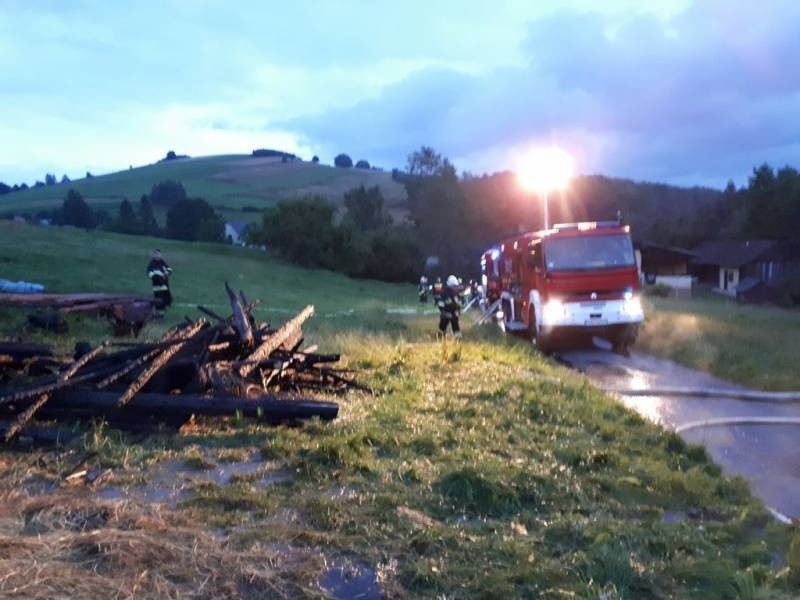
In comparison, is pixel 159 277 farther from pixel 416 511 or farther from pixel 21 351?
pixel 416 511

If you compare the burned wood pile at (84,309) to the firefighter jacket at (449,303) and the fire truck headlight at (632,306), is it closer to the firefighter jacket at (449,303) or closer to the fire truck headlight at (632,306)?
the firefighter jacket at (449,303)

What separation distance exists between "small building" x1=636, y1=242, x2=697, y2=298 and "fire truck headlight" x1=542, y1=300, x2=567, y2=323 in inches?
1432

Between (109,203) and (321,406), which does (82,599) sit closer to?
(321,406)

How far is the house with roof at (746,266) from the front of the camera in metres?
56.6

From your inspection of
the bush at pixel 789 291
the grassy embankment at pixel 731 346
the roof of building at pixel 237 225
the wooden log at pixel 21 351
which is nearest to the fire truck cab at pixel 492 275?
the grassy embankment at pixel 731 346

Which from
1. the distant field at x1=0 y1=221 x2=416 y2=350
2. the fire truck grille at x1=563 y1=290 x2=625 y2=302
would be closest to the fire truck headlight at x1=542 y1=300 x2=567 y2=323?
the fire truck grille at x1=563 y1=290 x2=625 y2=302

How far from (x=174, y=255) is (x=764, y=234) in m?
40.6

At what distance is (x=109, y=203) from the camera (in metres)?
81.9

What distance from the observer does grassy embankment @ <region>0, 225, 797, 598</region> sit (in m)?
4.70

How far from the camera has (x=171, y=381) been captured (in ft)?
29.7

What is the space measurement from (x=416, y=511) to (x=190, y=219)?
68.6 metres

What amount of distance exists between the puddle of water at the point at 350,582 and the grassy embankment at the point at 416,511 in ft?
0.21

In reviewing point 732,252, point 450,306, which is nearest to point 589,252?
point 450,306

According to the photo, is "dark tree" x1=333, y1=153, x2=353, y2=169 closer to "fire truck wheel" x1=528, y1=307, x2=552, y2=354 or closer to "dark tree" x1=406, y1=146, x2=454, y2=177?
"dark tree" x1=406, y1=146, x2=454, y2=177
